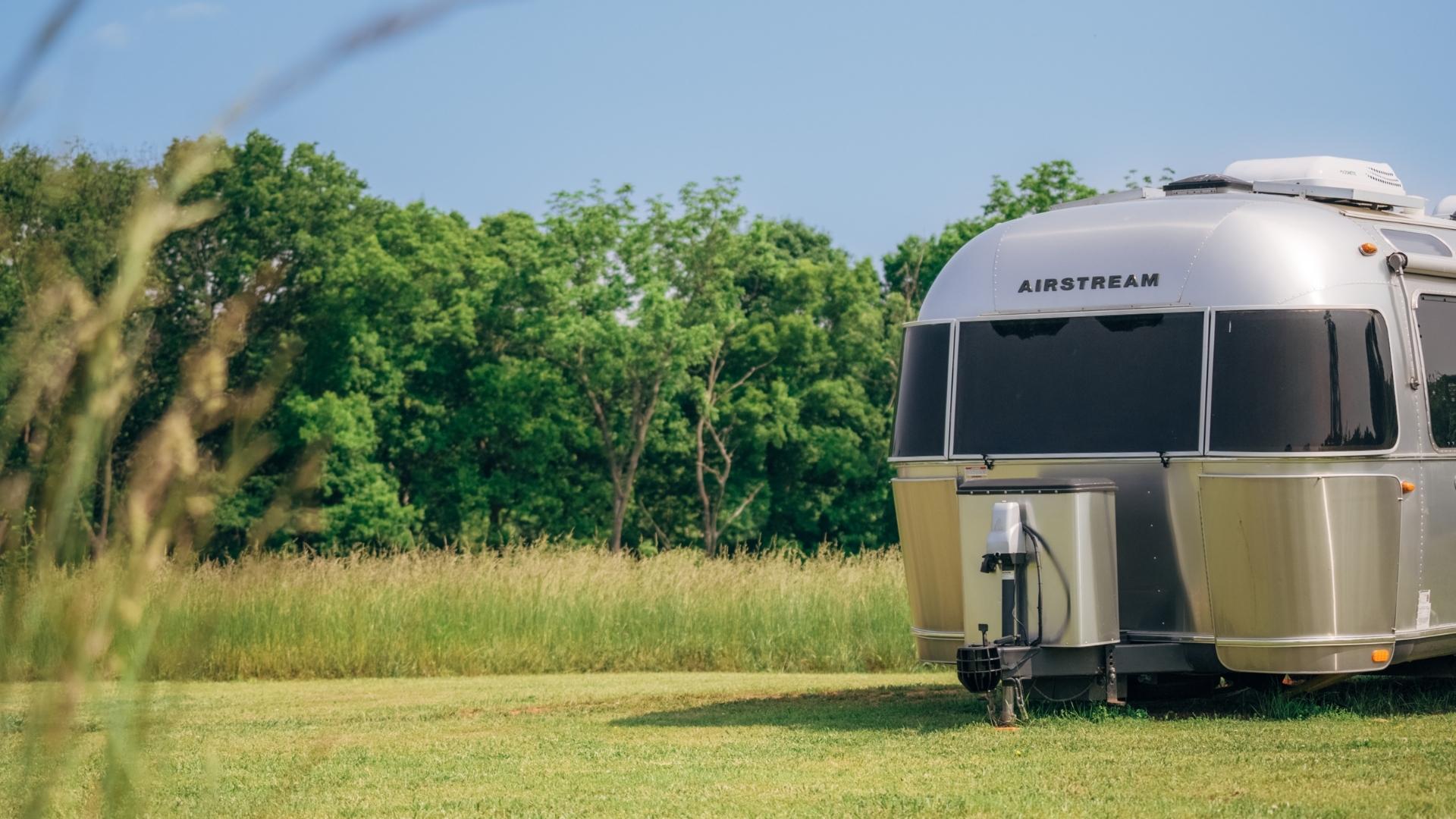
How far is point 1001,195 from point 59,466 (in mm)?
42069

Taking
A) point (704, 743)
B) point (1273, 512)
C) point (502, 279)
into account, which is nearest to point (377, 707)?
point (704, 743)

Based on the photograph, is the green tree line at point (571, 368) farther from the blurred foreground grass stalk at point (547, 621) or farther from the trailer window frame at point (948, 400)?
the trailer window frame at point (948, 400)

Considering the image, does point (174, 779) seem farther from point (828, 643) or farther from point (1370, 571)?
point (828, 643)

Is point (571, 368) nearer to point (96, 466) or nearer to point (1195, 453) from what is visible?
point (1195, 453)

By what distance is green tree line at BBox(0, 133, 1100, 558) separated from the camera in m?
45.1

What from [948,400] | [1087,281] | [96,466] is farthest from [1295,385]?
[96,466]

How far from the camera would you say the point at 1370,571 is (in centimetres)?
997

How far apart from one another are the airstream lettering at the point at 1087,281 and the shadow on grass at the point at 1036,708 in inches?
102

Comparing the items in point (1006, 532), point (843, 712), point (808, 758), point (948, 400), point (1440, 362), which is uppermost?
point (1440, 362)

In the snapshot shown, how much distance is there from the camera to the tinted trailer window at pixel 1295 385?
9836 mm

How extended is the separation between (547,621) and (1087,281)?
9.04m

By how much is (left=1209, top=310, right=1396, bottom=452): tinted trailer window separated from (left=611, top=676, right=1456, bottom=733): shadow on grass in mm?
1772

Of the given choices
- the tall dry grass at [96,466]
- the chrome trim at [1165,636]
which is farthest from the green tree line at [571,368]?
the tall dry grass at [96,466]

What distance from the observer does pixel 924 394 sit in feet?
36.4
